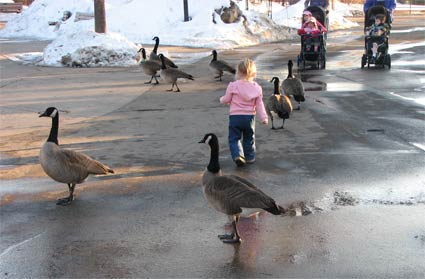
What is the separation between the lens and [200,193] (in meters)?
6.59

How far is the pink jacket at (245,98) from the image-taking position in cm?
744

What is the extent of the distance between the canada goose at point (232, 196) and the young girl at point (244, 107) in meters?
2.26

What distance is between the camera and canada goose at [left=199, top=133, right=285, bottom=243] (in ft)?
16.0

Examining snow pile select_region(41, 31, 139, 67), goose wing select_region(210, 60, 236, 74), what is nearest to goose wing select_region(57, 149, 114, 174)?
goose wing select_region(210, 60, 236, 74)

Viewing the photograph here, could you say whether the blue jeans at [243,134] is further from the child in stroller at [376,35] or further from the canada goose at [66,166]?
the child in stroller at [376,35]

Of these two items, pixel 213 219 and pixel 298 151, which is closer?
pixel 213 219

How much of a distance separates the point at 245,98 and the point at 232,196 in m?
2.72

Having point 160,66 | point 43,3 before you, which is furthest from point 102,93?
point 43,3

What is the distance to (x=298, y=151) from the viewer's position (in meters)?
8.35

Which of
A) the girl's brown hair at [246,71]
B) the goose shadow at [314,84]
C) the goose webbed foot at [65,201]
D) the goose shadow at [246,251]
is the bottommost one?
the goose shadow at [246,251]

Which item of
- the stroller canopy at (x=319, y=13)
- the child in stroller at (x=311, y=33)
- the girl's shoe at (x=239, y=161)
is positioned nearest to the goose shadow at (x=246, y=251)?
the girl's shoe at (x=239, y=161)

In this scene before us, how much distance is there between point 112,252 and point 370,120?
6683mm

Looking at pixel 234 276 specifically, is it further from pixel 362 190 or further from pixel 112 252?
pixel 362 190

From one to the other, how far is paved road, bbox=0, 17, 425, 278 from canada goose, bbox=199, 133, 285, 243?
0.33 metres
